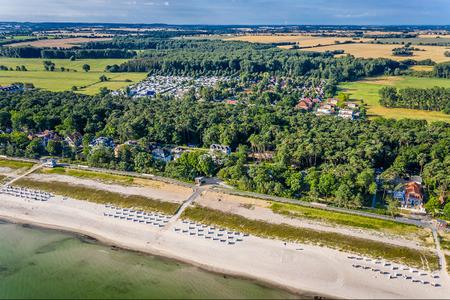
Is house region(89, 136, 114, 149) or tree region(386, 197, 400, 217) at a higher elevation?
house region(89, 136, 114, 149)

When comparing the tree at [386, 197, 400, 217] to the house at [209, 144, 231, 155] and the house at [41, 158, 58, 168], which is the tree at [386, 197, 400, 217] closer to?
the house at [209, 144, 231, 155]

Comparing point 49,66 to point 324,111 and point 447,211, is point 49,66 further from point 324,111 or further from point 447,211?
point 447,211

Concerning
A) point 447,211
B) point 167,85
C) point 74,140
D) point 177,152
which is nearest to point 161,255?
point 177,152

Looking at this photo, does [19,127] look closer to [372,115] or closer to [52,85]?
[52,85]

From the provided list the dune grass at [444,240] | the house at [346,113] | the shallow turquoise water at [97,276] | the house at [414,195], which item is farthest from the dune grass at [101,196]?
the house at [346,113]

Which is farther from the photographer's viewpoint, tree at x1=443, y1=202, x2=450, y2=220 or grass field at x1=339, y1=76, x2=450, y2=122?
grass field at x1=339, y1=76, x2=450, y2=122

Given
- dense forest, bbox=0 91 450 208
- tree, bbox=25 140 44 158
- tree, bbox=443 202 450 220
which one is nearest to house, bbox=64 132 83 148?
dense forest, bbox=0 91 450 208

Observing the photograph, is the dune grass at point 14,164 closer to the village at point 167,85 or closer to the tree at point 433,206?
the village at point 167,85
